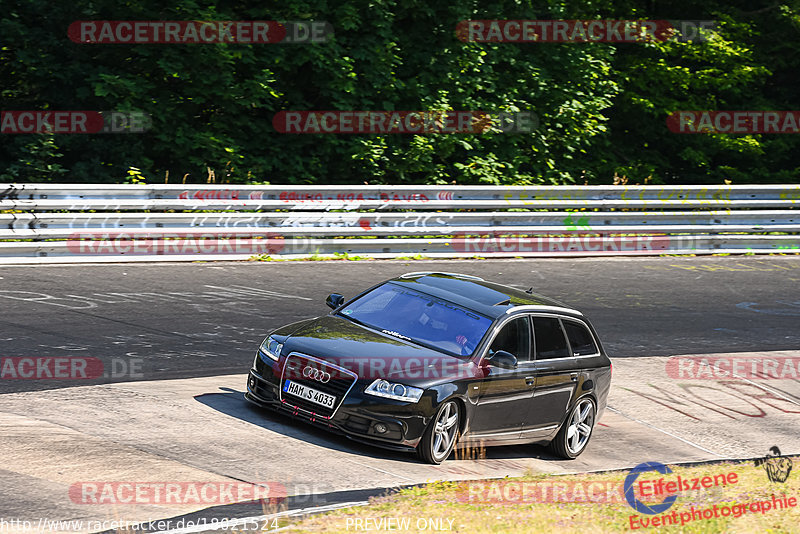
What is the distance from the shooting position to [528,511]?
7.03 meters

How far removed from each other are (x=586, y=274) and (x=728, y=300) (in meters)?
2.45

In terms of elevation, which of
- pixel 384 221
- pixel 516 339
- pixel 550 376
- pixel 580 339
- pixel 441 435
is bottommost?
pixel 441 435

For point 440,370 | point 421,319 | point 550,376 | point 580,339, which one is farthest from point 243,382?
point 580,339

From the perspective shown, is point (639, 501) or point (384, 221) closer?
point (639, 501)

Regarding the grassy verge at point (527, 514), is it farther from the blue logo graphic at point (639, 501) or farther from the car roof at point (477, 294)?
the car roof at point (477, 294)

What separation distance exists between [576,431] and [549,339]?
1.05 metres

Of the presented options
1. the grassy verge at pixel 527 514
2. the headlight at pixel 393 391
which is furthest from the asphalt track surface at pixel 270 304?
the grassy verge at pixel 527 514

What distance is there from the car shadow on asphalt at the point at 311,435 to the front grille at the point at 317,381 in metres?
0.26

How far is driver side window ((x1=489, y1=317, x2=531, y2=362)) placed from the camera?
30.9 feet

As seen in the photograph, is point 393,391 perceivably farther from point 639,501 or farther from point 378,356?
point 639,501

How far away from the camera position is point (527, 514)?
693cm

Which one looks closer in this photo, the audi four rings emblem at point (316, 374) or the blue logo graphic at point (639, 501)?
the blue logo graphic at point (639, 501)

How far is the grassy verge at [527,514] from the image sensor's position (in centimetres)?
640

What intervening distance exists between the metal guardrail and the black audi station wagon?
6608mm
